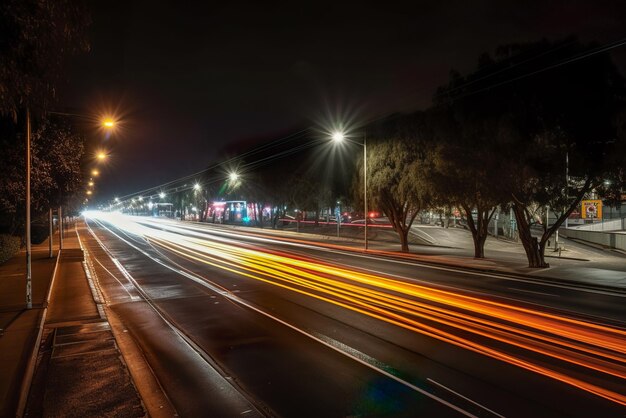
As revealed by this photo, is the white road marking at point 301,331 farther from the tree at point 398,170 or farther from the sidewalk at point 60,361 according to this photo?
the tree at point 398,170

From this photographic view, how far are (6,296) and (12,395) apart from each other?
9.31 metres

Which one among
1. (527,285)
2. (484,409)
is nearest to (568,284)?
(527,285)

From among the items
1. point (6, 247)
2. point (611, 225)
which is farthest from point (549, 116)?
point (611, 225)

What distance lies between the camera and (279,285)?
54.4ft

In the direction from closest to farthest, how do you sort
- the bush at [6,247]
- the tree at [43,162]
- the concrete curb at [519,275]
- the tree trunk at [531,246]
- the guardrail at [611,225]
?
1. the tree at [43,162]
2. the concrete curb at [519,275]
3. the tree trunk at [531,246]
4. the bush at [6,247]
5. the guardrail at [611,225]

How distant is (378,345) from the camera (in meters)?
8.97

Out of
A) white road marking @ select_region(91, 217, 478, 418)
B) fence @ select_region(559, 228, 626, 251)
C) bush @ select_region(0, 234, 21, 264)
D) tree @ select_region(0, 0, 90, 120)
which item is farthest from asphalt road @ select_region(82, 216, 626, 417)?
fence @ select_region(559, 228, 626, 251)

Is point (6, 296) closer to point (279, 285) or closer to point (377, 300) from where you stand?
point (279, 285)

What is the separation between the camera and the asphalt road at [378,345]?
631cm

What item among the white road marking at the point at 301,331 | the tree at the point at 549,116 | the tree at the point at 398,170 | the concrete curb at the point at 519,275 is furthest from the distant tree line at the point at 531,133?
the white road marking at the point at 301,331

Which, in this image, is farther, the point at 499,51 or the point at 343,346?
the point at 499,51

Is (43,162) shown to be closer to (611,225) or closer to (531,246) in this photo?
(531,246)

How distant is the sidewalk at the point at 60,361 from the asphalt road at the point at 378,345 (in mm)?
699

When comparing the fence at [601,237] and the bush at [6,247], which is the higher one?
the bush at [6,247]
